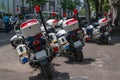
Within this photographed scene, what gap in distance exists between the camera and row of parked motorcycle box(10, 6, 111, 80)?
29.7 feet

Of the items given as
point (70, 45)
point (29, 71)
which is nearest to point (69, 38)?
point (70, 45)

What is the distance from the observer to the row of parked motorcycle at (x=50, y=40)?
9.06 m

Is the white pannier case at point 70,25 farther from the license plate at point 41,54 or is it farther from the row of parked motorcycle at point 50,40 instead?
the license plate at point 41,54

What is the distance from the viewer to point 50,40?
10.9m

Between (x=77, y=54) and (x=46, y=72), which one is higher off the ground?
(x=46, y=72)

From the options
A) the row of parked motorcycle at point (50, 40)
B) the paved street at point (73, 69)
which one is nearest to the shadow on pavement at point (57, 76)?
the paved street at point (73, 69)

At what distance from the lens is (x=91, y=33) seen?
17.6 meters

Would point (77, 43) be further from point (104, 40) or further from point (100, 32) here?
point (104, 40)

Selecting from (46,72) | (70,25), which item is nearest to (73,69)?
(70,25)

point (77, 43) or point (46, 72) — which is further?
point (77, 43)

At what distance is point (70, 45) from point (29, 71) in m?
1.80

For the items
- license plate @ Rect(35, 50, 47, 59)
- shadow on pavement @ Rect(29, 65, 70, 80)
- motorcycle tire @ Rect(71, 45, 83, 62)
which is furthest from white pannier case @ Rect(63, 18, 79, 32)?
license plate @ Rect(35, 50, 47, 59)

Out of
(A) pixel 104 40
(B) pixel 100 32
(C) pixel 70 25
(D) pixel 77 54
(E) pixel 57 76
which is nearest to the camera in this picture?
(E) pixel 57 76

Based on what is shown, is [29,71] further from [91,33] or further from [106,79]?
[91,33]
